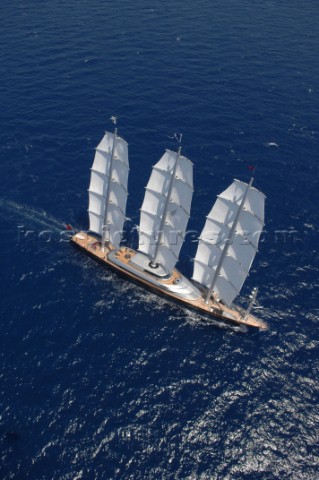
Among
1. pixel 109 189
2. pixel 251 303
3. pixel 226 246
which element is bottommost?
→ pixel 251 303

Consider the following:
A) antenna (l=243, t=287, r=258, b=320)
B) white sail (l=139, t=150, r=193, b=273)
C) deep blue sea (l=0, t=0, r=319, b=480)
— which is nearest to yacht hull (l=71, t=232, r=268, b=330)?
antenna (l=243, t=287, r=258, b=320)

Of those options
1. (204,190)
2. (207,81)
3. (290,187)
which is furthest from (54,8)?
(290,187)

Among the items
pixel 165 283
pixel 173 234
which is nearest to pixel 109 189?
pixel 173 234

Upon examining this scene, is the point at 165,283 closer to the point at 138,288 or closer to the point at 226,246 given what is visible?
the point at 138,288

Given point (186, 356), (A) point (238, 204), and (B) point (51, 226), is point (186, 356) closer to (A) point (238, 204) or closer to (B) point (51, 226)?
(A) point (238, 204)

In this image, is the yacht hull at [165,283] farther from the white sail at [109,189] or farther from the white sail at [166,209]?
the white sail at [166,209]

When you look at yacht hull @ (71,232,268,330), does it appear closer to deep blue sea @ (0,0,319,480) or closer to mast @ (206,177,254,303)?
deep blue sea @ (0,0,319,480)
